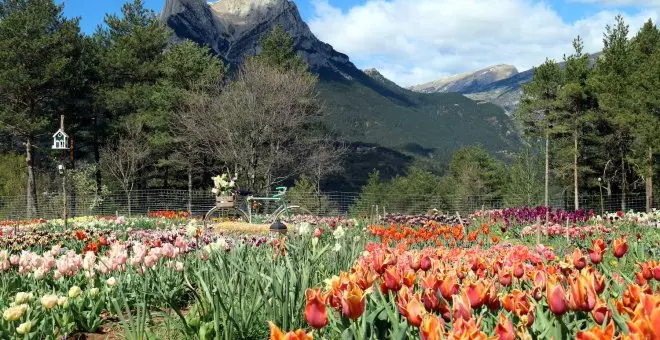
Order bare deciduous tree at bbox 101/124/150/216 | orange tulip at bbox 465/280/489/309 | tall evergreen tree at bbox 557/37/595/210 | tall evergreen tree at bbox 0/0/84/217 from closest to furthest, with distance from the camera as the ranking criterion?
orange tulip at bbox 465/280/489/309
tall evergreen tree at bbox 0/0/84/217
bare deciduous tree at bbox 101/124/150/216
tall evergreen tree at bbox 557/37/595/210

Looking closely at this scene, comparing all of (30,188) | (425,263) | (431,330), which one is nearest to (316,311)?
(431,330)

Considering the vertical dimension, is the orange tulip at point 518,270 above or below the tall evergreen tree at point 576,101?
below

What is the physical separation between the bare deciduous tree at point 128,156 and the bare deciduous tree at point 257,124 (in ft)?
11.9

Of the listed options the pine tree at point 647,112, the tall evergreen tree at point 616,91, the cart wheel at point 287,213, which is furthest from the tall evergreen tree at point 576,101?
the cart wheel at point 287,213

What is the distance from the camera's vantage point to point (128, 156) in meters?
29.9

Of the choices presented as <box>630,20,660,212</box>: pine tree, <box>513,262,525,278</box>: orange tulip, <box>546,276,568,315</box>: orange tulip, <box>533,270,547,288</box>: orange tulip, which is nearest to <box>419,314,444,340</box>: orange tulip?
<box>546,276,568,315</box>: orange tulip

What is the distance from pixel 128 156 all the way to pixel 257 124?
8448 millimetres

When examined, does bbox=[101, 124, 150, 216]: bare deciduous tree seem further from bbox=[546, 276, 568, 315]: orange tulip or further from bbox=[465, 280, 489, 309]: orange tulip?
bbox=[546, 276, 568, 315]: orange tulip

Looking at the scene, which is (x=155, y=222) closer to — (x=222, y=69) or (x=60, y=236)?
(x=60, y=236)

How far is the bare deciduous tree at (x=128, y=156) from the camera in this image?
29672 mm

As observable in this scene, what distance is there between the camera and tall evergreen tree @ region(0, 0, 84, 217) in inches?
1038

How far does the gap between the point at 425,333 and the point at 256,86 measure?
25.8 metres

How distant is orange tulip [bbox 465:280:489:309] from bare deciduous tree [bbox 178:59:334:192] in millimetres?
23745

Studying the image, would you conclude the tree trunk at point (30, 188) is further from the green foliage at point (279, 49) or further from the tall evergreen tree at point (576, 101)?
the tall evergreen tree at point (576, 101)
